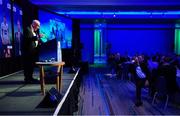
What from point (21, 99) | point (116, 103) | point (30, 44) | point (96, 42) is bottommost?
point (116, 103)

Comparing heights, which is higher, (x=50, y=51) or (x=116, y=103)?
(x=50, y=51)

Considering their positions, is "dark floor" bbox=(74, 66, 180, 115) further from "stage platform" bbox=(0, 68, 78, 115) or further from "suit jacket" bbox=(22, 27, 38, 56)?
"suit jacket" bbox=(22, 27, 38, 56)

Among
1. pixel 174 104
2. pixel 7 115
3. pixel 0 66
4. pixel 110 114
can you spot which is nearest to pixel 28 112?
pixel 7 115

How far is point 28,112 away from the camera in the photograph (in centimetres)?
333

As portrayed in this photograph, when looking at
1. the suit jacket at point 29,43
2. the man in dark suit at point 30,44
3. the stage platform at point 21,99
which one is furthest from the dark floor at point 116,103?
the suit jacket at point 29,43

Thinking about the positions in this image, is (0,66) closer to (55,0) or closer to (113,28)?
(55,0)

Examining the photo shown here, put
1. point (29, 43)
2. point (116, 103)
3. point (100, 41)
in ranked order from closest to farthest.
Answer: point (29, 43) → point (116, 103) → point (100, 41)

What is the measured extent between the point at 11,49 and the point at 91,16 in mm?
8447

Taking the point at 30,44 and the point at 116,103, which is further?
the point at 116,103

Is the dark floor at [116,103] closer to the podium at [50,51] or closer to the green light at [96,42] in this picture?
the podium at [50,51]

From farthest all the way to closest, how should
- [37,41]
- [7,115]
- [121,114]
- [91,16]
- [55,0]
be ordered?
[91,16], [55,0], [121,114], [37,41], [7,115]

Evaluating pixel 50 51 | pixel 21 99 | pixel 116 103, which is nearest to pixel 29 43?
pixel 50 51

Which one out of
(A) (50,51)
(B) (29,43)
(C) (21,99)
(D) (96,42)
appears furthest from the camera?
(D) (96,42)

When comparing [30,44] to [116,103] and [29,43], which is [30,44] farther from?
[116,103]
